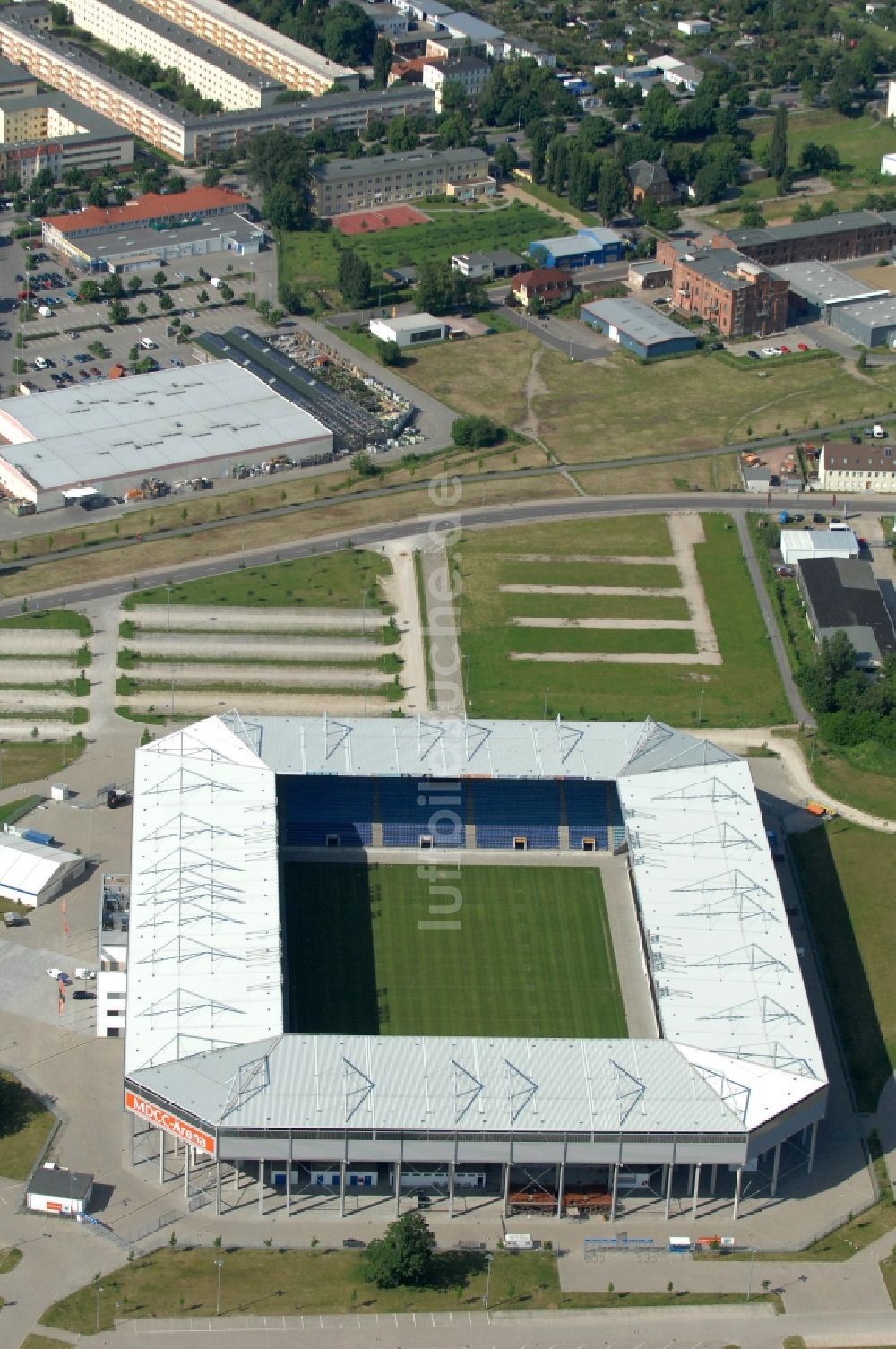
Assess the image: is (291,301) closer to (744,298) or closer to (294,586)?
(744,298)

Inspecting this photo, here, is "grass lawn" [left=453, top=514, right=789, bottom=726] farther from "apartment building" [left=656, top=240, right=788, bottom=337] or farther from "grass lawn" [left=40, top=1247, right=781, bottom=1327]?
"grass lawn" [left=40, top=1247, right=781, bottom=1327]

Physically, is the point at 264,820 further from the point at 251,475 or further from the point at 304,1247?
the point at 251,475

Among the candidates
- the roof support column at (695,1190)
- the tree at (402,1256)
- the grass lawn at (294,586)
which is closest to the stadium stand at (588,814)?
the roof support column at (695,1190)

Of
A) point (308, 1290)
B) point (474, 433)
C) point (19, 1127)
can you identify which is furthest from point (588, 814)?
point (474, 433)

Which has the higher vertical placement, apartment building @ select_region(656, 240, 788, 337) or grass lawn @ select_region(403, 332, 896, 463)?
apartment building @ select_region(656, 240, 788, 337)

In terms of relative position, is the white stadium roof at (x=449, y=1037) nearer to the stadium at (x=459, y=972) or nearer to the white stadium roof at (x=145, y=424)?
the stadium at (x=459, y=972)

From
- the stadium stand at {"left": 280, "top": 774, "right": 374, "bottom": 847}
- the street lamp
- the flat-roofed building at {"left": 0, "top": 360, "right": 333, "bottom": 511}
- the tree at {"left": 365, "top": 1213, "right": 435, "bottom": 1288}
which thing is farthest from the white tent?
the flat-roofed building at {"left": 0, "top": 360, "right": 333, "bottom": 511}

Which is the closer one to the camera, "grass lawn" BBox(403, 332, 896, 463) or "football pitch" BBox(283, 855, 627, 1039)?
"football pitch" BBox(283, 855, 627, 1039)

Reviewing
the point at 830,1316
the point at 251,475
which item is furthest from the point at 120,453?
the point at 830,1316
